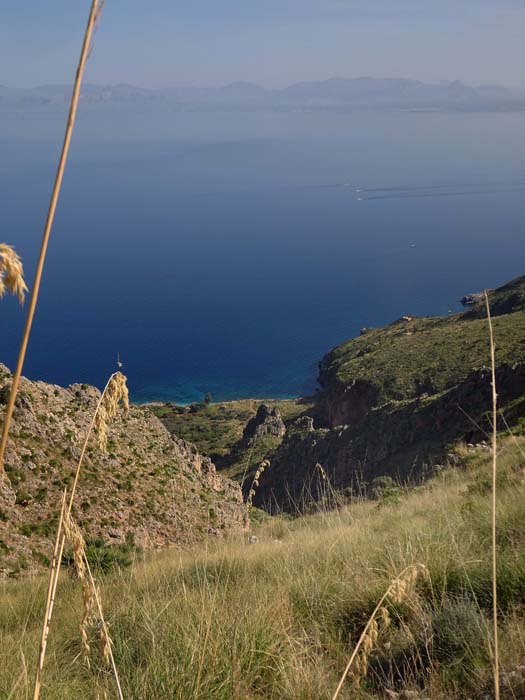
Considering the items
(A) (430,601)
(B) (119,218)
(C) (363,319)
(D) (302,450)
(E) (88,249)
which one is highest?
(B) (119,218)

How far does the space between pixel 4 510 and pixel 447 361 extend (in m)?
23.9

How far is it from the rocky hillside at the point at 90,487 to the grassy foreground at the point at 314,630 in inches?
259

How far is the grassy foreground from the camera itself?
2197mm

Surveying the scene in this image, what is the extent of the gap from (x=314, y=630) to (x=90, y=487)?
10.9 metres

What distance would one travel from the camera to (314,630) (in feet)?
9.24

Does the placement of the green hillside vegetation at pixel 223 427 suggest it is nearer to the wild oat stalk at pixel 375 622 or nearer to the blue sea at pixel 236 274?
the blue sea at pixel 236 274

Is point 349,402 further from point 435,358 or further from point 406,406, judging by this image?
point 406,406

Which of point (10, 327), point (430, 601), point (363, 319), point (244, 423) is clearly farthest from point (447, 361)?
point (10, 327)

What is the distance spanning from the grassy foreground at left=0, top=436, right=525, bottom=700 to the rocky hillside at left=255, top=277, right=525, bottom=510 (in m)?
8.11

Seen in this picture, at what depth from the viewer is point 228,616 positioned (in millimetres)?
2680

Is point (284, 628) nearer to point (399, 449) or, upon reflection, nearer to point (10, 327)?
point (399, 449)

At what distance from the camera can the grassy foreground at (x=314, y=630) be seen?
7.21 ft

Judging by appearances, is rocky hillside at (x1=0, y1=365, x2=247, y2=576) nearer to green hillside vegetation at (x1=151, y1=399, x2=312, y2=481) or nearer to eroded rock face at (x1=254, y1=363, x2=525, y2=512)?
eroded rock face at (x1=254, y1=363, x2=525, y2=512)

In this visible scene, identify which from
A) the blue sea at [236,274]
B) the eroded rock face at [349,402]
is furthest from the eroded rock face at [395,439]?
the blue sea at [236,274]
